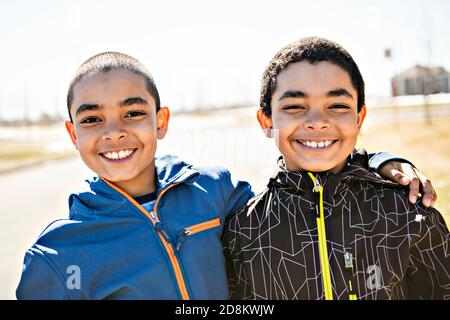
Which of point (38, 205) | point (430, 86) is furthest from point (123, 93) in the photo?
point (38, 205)

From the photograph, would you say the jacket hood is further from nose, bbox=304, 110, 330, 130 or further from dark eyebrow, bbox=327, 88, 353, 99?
dark eyebrow, bbox=327, 88, 353, 99

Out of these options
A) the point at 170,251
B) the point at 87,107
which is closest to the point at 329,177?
the point at 170,251

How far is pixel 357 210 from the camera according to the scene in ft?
6.35

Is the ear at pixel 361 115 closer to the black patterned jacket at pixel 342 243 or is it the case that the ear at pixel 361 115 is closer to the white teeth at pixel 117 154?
the black patterned jacket at pixel 342 243

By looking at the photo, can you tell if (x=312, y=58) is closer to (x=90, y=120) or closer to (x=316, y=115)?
(x=316, y=115)

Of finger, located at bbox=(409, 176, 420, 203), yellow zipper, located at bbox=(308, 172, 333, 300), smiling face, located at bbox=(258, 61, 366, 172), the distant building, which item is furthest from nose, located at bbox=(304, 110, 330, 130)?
the distant building

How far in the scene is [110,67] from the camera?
2.10m

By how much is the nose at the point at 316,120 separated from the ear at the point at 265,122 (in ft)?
0.89

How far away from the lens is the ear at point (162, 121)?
7.57 ft

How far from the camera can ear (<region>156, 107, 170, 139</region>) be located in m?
2.31

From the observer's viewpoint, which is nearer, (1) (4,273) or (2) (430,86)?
(2) (430,86)
